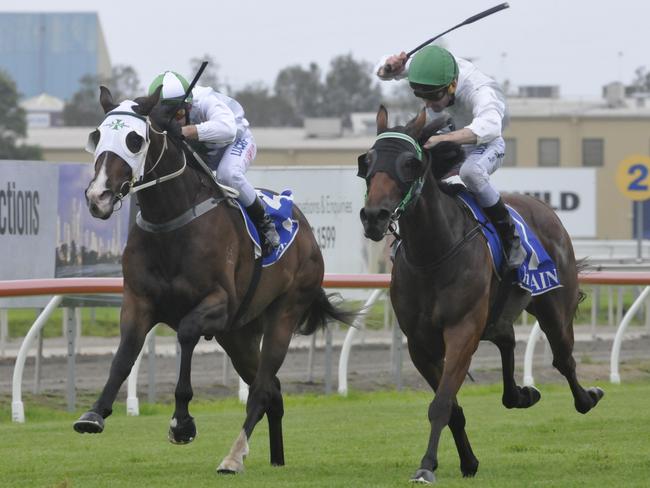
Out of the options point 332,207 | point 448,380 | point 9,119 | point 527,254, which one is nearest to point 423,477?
point 448,380

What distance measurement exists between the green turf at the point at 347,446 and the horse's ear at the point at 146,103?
172cm

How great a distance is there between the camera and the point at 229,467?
24.2 feet

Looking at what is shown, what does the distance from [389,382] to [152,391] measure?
2.83 metres

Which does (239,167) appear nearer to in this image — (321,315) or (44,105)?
(321,315)

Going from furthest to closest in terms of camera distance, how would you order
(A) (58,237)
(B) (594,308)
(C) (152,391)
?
(B) (594,308) → (A) (58,237) → (C) (152,391)

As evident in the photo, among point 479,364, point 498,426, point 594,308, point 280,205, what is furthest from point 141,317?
point 594,308

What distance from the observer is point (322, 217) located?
51.4 ft

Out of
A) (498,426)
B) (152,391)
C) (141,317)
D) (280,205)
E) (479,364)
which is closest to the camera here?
(141,317)

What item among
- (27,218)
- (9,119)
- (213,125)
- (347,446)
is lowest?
(347,446)

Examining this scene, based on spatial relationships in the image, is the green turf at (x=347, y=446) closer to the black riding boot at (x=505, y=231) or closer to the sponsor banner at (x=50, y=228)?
the black riding boot at (x=505, y=231)

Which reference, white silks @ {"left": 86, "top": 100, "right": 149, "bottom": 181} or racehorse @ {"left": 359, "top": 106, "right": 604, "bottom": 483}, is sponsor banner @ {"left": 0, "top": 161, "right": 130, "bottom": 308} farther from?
racehorse @ {"left": 359, "top": 106, "right": 604, "bottom": 483}

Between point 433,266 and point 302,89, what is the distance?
9825cm

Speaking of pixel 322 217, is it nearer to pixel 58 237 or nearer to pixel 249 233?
pixel 58 237

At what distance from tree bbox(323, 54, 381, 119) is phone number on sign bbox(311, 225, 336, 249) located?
8452 cm
